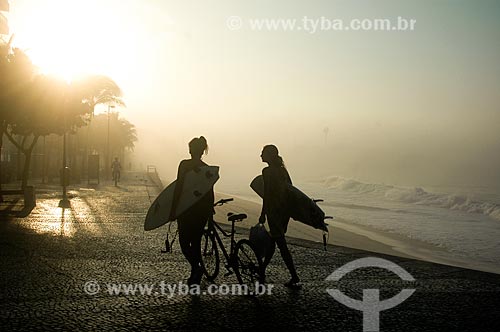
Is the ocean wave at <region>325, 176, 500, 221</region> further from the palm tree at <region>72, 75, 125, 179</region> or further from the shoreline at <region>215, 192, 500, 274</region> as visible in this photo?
the palm tree at <region>72, 75, 125, 179</region>

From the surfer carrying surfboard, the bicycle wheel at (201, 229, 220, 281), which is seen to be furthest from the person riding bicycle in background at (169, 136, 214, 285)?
the surfer carrying surfboard

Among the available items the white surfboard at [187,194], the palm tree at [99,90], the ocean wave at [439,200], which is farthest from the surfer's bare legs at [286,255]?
the palm tree at [99,90]

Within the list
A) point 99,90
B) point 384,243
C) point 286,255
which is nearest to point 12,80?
point 384,243

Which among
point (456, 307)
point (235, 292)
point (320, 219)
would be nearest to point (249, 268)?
point (235, 292)

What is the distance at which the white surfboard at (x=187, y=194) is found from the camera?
725 centimetres

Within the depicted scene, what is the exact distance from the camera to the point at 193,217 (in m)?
7.31

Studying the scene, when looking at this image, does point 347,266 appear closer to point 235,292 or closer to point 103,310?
point 235,292

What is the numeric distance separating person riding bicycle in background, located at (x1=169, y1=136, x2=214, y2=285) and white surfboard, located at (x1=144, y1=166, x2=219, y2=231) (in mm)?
77

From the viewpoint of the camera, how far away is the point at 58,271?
28.0ft

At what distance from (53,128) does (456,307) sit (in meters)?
25.4

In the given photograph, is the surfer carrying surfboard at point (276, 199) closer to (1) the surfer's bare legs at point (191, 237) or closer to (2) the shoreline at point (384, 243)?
(1) the surfer's bare legs at point (191, 237)

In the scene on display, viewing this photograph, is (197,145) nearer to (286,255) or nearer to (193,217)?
(193,217)

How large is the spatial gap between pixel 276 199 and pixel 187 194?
4.12 feet

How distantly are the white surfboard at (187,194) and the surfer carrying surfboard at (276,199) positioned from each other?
756 mm
